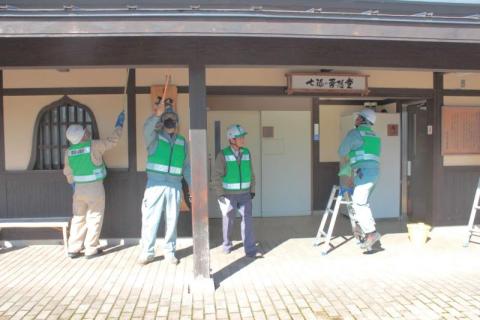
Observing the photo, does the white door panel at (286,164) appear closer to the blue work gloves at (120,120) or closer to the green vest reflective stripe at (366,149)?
the green vest reflective stripe at (366,149)

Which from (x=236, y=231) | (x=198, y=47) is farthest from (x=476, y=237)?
(x=198, y=47)

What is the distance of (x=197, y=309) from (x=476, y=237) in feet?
15.0

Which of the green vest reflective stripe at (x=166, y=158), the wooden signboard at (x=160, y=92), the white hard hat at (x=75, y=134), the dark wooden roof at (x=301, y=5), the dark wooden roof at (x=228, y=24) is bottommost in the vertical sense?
the green vest reflective stripe at (x=166, y=158)

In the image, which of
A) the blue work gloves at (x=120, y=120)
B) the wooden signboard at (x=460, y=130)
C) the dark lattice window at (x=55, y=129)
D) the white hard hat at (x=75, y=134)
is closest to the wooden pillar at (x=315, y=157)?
the wooden signboard at (x=460, y=130)

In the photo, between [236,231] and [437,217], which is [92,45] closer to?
[236,231]

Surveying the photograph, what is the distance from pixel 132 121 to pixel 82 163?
0.94 m

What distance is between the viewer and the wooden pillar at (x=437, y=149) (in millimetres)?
6914

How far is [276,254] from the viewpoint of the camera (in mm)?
5875

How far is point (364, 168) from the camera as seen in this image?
591cm

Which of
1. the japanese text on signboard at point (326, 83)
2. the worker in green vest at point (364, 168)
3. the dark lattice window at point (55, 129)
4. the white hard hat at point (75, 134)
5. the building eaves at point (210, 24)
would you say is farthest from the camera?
the japanese text on signboard at point (326, 83)

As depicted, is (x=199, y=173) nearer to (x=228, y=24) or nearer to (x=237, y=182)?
(x=237, y=182)

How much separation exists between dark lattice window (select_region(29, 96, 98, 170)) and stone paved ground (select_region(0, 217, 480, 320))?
1.19 metres

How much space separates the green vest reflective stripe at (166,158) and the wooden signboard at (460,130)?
4.05m

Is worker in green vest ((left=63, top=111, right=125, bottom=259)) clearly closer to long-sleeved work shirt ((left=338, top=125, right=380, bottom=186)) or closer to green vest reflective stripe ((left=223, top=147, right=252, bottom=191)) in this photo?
green vest reflective stripe ((left=223, top=147, right=252, bottom=191))
